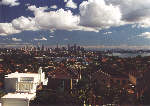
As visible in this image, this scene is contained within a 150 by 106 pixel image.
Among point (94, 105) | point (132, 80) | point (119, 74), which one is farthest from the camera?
point (119, 74)

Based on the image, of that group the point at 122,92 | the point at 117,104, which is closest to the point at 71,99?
the point at 117,104

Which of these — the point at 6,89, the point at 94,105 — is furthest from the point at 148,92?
the point at 6,89

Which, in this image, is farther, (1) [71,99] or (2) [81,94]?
(2) [81,94]

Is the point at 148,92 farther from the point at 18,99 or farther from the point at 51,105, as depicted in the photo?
the point at 18,99

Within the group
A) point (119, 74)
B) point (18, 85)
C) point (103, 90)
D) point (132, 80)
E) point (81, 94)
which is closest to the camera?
point (81, 94)

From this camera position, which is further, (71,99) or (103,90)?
(103,90)

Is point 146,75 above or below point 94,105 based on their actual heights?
above

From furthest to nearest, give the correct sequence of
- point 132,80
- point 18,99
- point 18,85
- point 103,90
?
point 132,80, point 18,85, point 103,90, point 18,99

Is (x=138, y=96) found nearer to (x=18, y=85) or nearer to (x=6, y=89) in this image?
(x=18, y=85)

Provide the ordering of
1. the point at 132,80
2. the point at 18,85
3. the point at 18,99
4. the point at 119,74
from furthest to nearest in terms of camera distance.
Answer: the point at 119,74 < the point at 132,80 < the point at 18,85 < the point at 18,99
